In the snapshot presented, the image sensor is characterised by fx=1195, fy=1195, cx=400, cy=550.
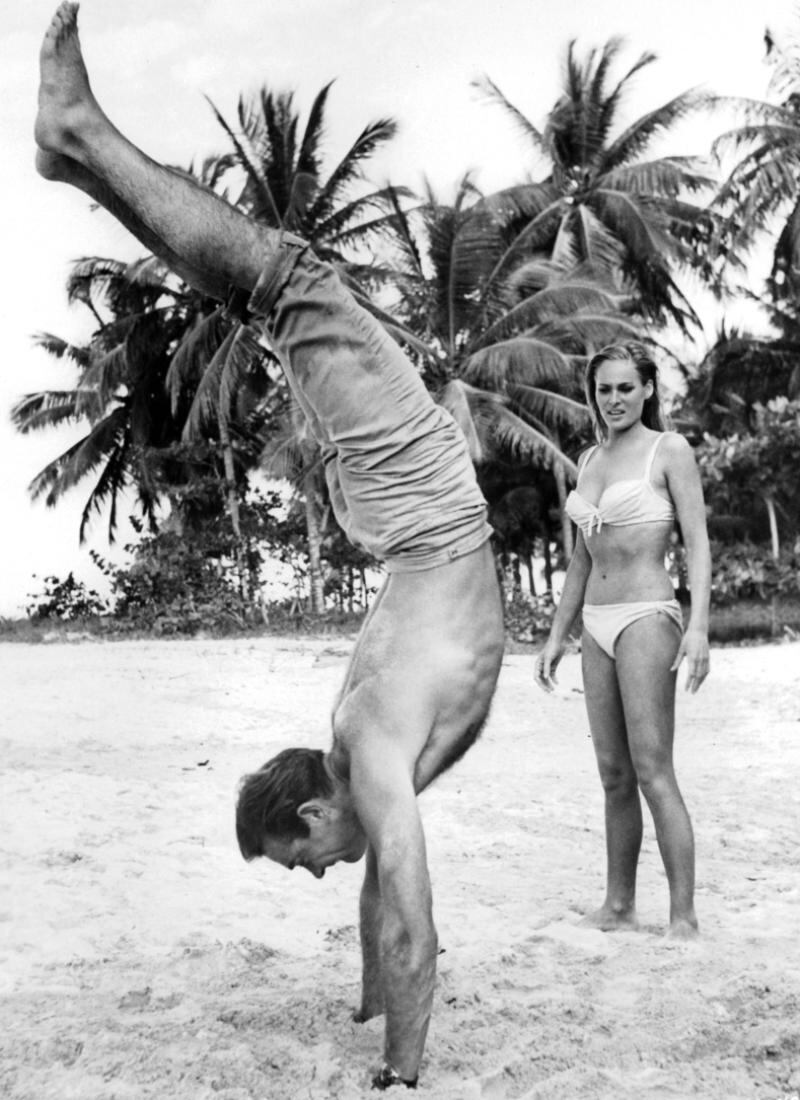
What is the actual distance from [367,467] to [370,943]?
1.20 m

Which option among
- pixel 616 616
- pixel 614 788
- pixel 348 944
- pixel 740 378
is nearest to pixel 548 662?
pixel 616 616

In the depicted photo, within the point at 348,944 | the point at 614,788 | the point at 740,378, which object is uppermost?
the point at 740,378

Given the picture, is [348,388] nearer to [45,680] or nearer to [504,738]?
[504,738]

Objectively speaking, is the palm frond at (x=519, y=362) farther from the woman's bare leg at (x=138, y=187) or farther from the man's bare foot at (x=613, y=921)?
the woman's bare leg at (x=138, y=187)

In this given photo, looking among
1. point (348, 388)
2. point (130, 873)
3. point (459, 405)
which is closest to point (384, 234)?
point (459, 405)

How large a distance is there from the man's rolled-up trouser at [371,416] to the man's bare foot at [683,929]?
1779mm

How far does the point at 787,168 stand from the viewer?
79.3ft

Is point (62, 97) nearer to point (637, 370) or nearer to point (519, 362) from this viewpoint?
point (637, 370)

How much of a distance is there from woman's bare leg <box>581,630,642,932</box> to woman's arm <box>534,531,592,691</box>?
115mm

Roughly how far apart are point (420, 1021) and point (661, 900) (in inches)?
89.9

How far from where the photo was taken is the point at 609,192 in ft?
88.4

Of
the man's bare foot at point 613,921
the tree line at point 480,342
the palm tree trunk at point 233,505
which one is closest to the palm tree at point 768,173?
the tree line at point 480,342

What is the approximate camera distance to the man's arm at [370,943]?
2.91 meters

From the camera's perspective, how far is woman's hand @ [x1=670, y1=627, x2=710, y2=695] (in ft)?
12.0
